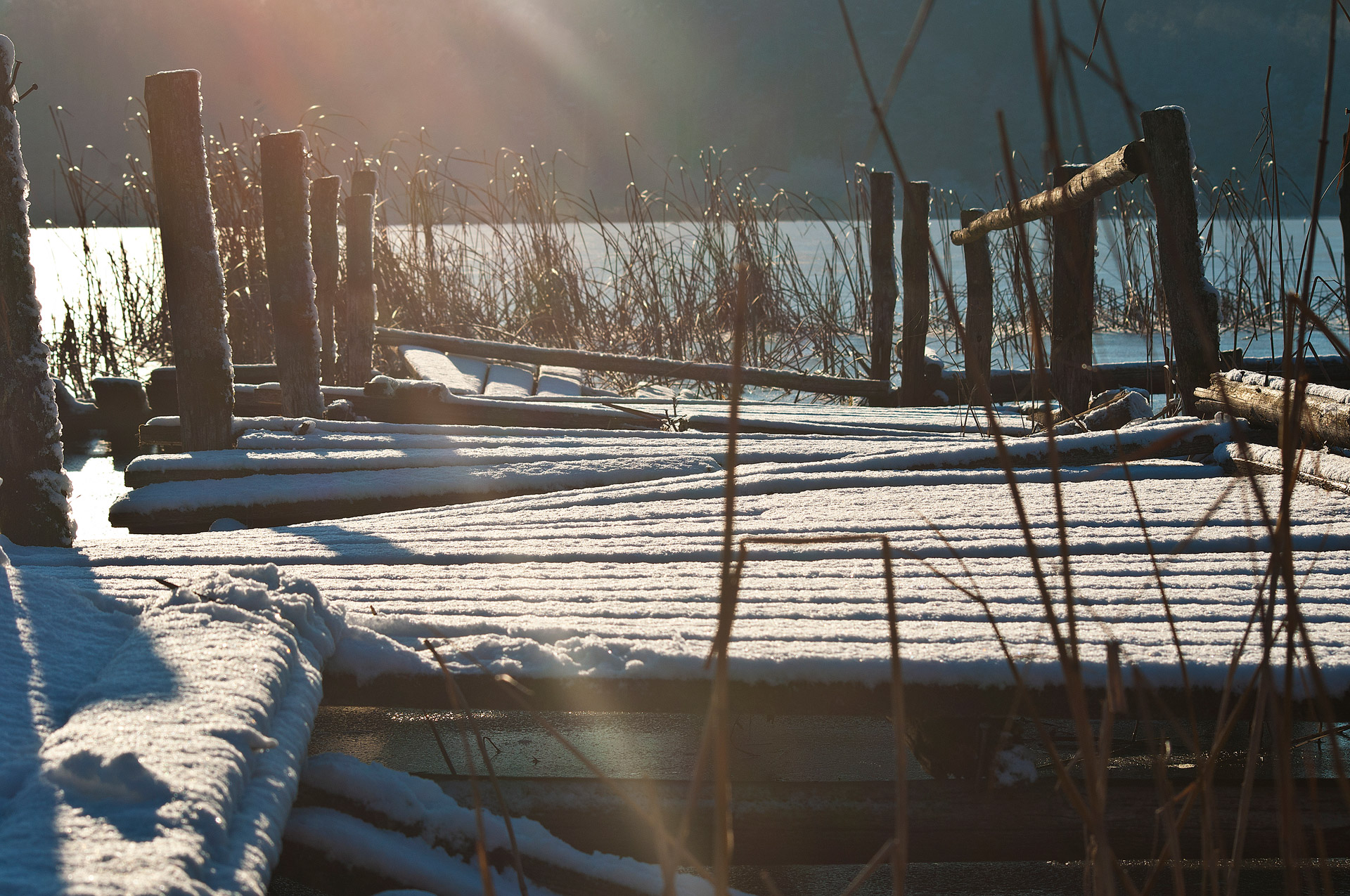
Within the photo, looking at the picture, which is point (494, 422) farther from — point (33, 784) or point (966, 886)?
point (33, 784)

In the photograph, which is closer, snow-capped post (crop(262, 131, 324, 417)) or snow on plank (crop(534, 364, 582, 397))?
snow-capped post (crop(262, 131, 324, 417))

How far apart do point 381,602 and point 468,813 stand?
58cm

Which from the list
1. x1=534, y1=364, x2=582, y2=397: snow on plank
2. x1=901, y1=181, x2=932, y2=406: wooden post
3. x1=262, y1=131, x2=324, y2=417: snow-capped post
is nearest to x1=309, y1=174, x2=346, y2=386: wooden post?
x1=534, y1=364, x2=582, y2=397: snow on plank

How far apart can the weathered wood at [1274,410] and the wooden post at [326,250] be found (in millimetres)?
4932

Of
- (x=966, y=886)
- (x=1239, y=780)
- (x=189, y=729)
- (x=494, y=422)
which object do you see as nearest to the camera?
(x=189, y=729)

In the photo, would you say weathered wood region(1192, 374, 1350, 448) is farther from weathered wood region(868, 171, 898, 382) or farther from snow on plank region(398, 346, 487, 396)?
snow on plank region(398, 346, 487, 396)

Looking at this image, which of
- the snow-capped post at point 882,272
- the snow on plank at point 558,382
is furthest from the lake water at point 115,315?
the snow on plank at point 558,382

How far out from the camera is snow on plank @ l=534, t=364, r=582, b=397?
6438 mm

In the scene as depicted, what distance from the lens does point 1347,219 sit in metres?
2.75

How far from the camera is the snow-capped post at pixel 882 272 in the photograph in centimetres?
644

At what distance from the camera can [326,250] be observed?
6.24 metres

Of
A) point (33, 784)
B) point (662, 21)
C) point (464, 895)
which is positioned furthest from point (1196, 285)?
point (662, 21)

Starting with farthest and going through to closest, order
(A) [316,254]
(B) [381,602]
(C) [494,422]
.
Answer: (A) [316,254] < (C) [494,422] < (B) [381,602]

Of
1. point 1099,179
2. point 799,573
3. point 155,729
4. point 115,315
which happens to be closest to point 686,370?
point 1099,179
